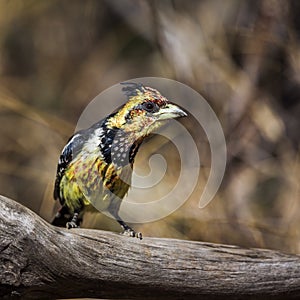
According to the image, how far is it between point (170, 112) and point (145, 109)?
0.09 m

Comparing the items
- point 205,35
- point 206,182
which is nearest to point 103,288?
point 206,182

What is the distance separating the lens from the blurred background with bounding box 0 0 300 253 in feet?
16.7

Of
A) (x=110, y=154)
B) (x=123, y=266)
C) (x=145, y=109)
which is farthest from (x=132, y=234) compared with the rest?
(x=145, y=109)

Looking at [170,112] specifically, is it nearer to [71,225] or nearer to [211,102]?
[71,225]

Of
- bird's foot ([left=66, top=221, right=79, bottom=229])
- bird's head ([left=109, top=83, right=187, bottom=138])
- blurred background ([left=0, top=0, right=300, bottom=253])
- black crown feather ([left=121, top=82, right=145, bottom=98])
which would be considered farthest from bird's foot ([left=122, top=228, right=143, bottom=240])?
blurred background ([left=0, top=0, right=300, bottom=253])

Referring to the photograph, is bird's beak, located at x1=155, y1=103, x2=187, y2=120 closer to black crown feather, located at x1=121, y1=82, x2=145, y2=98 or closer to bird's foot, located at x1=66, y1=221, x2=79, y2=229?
black crown feather, located at x1=121, y1=82, x2=145, y2=98

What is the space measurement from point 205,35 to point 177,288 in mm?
3092

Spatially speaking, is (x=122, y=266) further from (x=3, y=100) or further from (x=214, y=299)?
(x=3, y=100)

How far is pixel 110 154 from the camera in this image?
2.87 meters

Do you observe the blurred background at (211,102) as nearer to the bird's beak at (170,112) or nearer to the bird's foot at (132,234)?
the bird's foot at (132,234)

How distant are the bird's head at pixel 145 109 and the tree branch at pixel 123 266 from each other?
40 centimetres

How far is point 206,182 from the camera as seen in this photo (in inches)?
201

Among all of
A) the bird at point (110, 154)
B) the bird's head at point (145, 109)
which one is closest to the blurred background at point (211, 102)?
the bird at point (110, 154)

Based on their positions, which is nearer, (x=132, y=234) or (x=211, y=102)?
(x=132, y=234)
